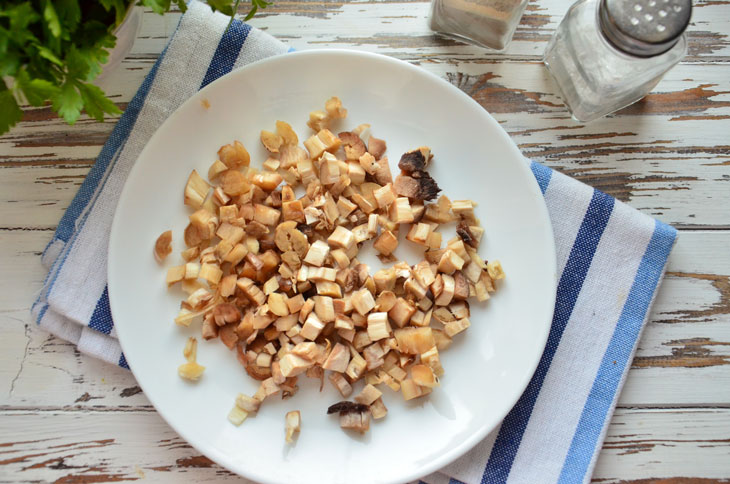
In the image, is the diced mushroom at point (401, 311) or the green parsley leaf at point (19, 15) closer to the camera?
the green parsley leaf at point (19, 15)

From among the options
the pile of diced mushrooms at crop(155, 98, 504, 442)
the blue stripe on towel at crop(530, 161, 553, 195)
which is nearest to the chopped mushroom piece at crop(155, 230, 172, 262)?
the pile of diced mushrooms at crop(155, 98, 504, 442)

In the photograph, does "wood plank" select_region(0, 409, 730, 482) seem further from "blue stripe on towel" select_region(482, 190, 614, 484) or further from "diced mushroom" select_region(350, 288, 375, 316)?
"diced mushroom" select_region(350, 288, 375, 316)

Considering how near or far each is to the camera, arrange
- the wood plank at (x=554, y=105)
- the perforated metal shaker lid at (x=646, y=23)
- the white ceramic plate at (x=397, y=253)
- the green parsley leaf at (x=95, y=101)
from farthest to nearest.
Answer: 1. the wood plank at (x=554, y=105)
2. the white ceramic plate at (x=397, y=253)
3. the perforated metal shaker lid at (x=646, y=23)
4. the green parsley leaf at (x=95, y=101)

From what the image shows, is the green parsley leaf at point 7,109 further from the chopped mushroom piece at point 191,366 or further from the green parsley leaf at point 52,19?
the chopped mushroom piece at point 191,366

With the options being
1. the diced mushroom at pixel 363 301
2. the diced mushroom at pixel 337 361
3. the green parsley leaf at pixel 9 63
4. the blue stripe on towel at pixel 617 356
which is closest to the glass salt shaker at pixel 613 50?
the blue stripe on towel at pixel 617 356

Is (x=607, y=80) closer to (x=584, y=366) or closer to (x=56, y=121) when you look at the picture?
(x=584, y=366)

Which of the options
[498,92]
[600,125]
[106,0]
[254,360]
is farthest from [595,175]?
[106,0]

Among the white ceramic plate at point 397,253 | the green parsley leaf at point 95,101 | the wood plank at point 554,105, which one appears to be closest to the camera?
the green parsley leaf at point 95,101

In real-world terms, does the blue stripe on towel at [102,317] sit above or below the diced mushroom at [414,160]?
below
